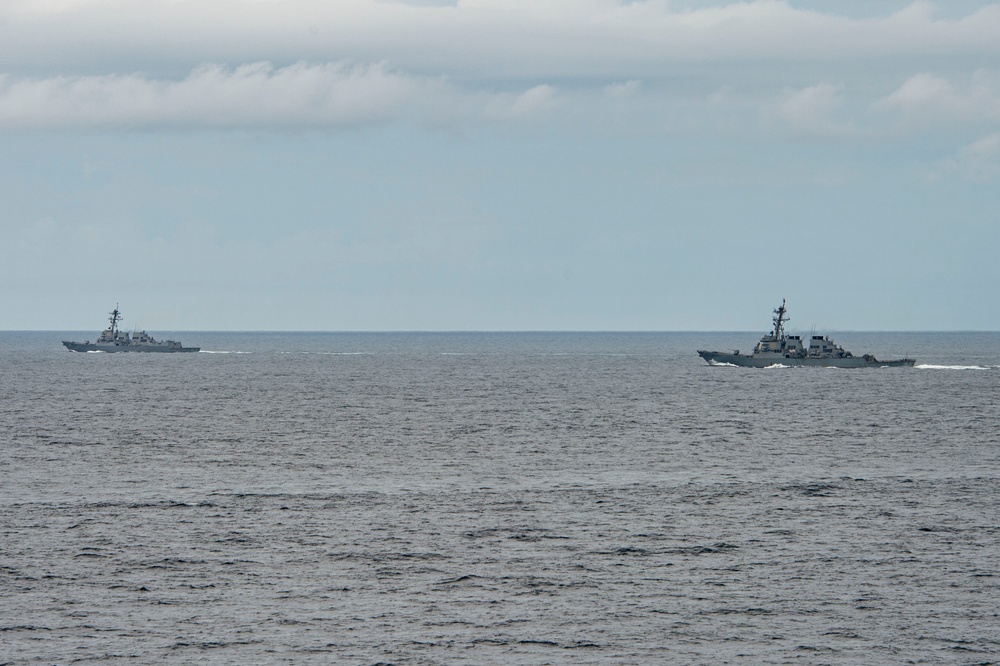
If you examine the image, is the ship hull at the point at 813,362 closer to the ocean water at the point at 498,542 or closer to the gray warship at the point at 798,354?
the gray warship at the point at 798,354

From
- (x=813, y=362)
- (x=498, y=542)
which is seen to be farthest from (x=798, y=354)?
(x=498, y=542)

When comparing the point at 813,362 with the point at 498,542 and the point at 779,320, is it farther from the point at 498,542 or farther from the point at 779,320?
the point at 498,542

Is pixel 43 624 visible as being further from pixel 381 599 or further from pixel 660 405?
pixel 660 405

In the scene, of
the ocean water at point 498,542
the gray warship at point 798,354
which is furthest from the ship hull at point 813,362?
the ocean water at point 498,542

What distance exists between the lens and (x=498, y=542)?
141 ft

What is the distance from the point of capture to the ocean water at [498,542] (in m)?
31.4

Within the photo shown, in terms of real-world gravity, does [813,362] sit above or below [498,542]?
above

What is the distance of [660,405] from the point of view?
114438 mm

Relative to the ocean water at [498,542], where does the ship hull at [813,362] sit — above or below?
above

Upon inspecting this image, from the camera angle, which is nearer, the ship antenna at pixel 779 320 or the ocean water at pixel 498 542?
the ocean water at pixel 498 542

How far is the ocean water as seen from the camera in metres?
31.4

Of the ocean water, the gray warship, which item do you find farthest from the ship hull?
the ocean water

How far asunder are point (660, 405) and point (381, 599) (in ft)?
267

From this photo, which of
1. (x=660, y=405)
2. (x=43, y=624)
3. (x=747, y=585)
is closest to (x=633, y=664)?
(x=747, y=585)
